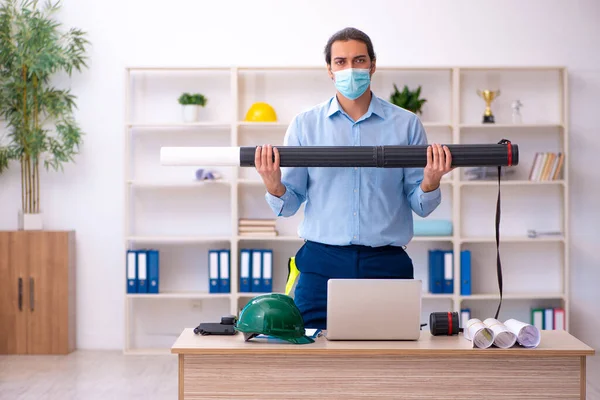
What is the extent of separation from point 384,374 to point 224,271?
3421 millimetres

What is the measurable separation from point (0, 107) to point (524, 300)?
157 inches

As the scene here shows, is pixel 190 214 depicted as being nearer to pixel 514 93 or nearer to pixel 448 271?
pixel 448 271

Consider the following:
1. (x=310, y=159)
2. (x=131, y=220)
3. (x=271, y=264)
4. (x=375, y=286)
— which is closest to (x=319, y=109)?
(x=310, y=159)

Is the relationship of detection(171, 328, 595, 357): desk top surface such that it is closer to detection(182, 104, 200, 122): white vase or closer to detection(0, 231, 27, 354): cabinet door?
detection(182, 104, 200, 122): white vase

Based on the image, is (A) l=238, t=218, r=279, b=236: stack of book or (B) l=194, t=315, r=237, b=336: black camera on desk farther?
(A) l=238, t=218, r=279, b=236: stack of book

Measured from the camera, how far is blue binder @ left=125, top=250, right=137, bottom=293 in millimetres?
5434

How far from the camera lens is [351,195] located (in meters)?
2.62

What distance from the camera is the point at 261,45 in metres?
5.66

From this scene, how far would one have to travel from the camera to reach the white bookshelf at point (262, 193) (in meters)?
5.63

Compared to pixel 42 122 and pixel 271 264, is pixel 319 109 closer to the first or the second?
pixel 271 264

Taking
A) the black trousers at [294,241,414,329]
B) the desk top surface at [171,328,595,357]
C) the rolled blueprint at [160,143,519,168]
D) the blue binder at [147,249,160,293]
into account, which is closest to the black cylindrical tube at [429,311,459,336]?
the desk top surface at [171,328,595,357]

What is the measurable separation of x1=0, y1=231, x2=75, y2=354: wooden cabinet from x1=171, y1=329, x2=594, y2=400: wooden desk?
363 centimetres

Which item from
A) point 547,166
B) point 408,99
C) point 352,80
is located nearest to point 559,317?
point 547,166

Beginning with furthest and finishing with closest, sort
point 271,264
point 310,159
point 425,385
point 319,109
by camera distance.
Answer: point 271,264, point 319,109, point 310,159, point 425,385
